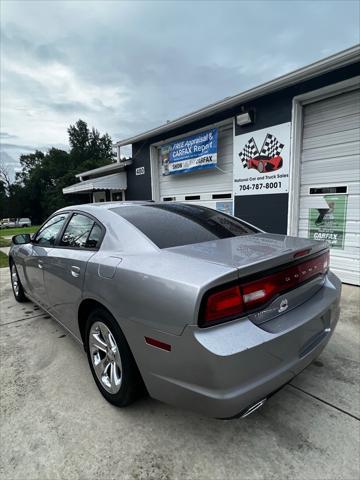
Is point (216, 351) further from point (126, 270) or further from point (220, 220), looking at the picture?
point (220, 220)

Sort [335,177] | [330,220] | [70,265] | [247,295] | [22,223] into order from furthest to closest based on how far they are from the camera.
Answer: [22,223] → [330,220] → [335,177] → [70,265] → [247,295]

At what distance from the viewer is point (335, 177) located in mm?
5113

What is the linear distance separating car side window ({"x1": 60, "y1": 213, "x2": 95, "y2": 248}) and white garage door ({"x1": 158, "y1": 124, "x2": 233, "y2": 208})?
5118mm

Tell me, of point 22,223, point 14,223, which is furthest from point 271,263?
point 14,223

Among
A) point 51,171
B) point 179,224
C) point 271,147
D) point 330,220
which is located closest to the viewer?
point 179,224

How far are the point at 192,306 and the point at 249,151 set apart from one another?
5.66 m

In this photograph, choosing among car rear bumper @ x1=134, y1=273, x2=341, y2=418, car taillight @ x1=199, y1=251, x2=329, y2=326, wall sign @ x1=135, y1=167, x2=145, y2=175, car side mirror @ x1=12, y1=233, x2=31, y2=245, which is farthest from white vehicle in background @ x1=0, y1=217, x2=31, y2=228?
car taillight @ x1=199, y1=251, x2=329, y2=326

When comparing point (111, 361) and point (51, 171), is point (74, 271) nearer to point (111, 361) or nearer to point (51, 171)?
point (111, 361)

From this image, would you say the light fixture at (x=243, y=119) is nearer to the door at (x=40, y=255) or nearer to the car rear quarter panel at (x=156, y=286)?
the door at (x=40, y=255)

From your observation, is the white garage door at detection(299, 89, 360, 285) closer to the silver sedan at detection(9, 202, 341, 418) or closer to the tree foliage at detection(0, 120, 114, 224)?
the silver sedan at detection(9, 202, 341, 418)

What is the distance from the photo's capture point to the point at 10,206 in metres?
49.9

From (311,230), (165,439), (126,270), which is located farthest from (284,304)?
(311,230)

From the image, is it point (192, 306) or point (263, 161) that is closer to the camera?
point (192, 306)

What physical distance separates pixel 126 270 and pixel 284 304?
973mm
